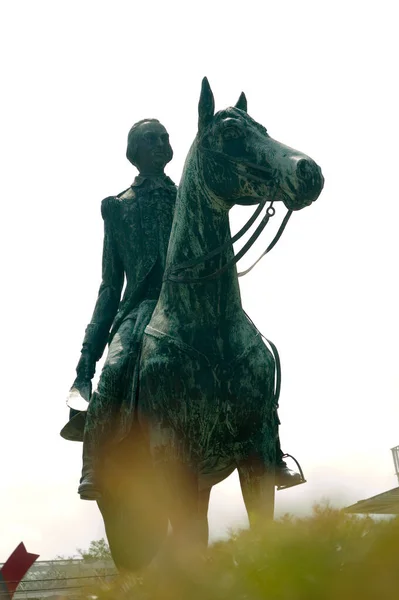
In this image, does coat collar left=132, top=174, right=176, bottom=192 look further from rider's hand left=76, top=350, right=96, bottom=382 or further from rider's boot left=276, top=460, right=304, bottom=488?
rider's boot left=276, top=460, right=304, bottom=488

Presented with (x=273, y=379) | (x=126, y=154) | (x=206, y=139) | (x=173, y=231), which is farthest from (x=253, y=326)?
(x=126, y=154)

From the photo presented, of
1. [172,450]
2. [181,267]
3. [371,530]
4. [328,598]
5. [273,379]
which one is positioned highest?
[181,267]

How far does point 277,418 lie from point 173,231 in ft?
5.89

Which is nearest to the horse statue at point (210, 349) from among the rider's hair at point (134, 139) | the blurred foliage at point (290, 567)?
the rider's hair at point (134, 139)

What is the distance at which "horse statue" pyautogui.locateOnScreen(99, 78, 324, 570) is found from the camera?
7.38m

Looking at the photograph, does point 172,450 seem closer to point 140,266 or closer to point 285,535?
point 140,266

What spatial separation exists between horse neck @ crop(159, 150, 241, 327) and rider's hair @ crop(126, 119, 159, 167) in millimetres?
1474

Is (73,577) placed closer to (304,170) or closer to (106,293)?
(106,293)

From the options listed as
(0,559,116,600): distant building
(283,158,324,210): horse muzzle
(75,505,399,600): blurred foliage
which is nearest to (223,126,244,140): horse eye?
(283,158,324,210): horse muzzle

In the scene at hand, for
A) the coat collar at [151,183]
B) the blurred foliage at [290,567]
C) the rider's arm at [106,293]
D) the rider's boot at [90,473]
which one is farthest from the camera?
the coat collar at [151,183]

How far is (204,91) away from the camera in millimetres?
7750

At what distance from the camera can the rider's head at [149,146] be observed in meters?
9.19

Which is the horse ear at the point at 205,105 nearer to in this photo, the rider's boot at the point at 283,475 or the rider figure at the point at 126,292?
the rider figure at the point at 126,292

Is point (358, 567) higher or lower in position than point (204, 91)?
lower
